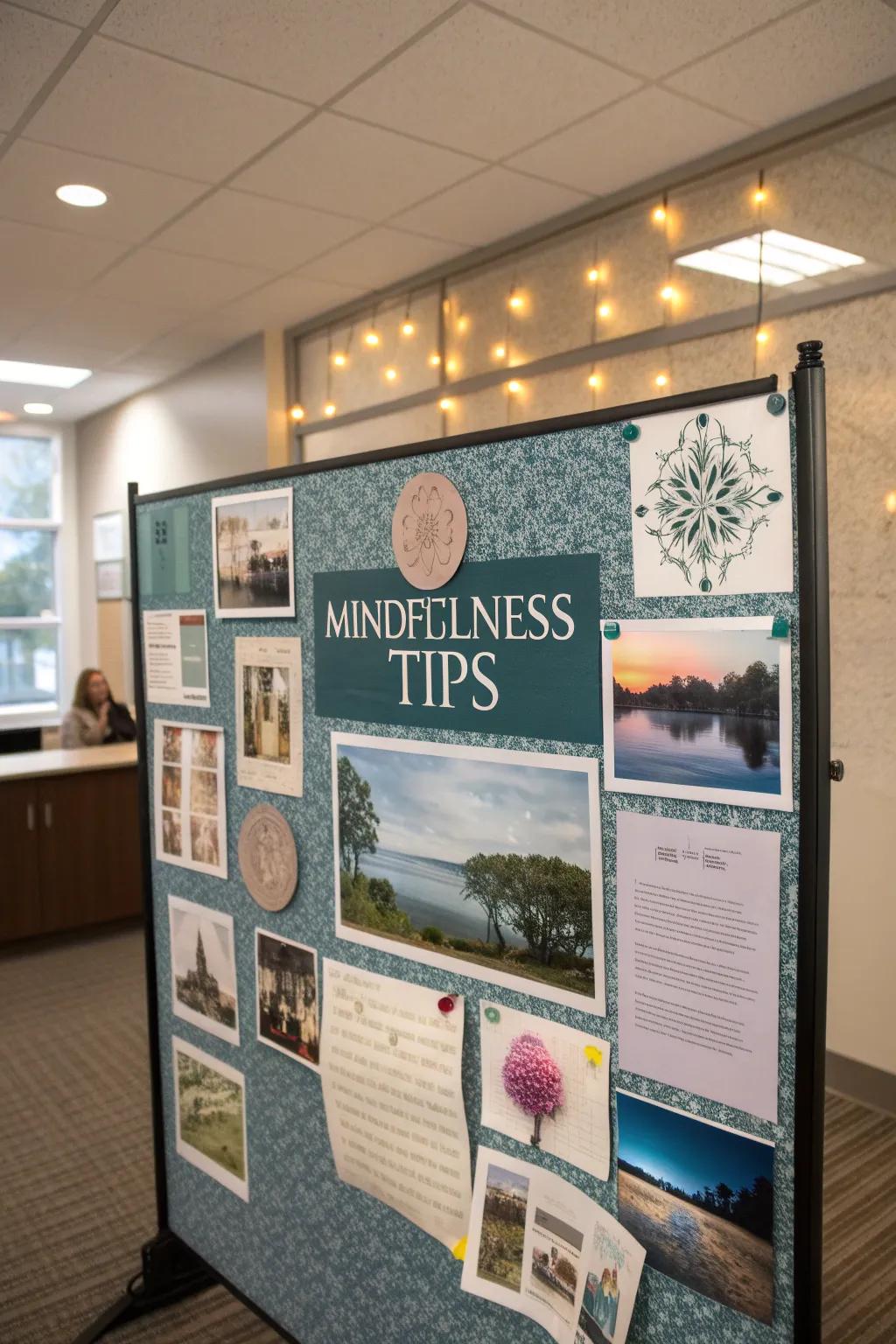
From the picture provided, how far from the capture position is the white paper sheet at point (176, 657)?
6.23ft

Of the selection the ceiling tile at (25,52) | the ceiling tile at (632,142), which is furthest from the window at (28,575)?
the ceiling tile at (632,142)

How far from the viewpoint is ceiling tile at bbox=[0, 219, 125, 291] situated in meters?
3.96

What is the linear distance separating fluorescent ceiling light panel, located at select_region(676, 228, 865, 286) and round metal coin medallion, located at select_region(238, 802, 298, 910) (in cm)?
235

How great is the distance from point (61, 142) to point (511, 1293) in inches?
127

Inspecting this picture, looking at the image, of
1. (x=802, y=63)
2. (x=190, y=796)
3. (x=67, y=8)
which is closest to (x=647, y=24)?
(x=802, y=63)

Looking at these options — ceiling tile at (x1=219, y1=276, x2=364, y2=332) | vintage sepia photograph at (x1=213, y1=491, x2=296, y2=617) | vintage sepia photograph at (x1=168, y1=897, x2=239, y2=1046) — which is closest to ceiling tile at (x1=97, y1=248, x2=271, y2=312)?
ceiling tile at (x1=219, y1=276, x2=364, y2=332)

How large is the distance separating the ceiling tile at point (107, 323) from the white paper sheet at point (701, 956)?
446 cm

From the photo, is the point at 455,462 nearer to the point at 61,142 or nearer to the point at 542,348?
the point at 61,142

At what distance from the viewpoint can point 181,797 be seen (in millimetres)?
1962

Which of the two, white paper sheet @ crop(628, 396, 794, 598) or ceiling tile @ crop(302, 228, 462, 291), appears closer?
white paper sheet @ crop(628, 396, 794, 598)

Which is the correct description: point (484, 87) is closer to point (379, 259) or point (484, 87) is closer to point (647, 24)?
point (647, 24)

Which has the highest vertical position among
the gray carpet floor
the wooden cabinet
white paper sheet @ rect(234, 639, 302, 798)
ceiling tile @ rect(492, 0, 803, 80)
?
ceiling tile @ rect(492, 0, 803, 80)

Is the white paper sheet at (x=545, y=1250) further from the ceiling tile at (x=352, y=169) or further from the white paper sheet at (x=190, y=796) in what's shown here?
the ceiling tile at (x=352, y=169)

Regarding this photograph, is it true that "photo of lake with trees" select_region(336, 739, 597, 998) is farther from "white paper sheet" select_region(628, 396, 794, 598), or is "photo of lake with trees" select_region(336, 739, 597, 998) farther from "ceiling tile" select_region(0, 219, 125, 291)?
"ceiling tile" select_region(0, 219, 125, 291)
